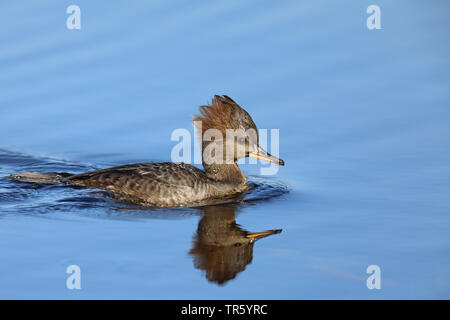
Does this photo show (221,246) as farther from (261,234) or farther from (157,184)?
(157,184)

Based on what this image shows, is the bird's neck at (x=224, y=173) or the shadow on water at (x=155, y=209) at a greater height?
the bird's neck at (x=224, y=173)

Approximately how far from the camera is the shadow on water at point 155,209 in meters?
8.72

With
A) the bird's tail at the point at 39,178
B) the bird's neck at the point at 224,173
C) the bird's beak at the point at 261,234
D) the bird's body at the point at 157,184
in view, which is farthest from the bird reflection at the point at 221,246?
the bird's tail at the point at 39,178

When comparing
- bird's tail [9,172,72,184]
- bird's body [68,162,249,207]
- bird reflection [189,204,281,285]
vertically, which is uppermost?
bird's tail [9,172,72,184]

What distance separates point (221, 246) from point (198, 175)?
7.60ft

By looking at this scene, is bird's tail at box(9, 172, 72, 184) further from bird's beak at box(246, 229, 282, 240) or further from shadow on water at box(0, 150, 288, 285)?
bird's beak at box(246, 229, 282, 240)

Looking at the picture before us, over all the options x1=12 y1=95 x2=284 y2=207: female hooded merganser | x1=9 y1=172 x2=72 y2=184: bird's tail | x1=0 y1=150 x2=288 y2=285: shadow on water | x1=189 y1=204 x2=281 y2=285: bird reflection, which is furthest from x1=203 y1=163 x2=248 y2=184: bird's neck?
x1=9 y1=172 x2=72 y2=184: bird's tail

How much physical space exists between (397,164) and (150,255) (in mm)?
4902

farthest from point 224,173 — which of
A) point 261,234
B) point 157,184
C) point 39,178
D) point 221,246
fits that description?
point 39,178

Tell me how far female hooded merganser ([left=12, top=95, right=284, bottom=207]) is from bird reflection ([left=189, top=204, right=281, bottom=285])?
2.25ft

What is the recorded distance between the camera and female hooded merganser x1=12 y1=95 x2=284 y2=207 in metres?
10.9

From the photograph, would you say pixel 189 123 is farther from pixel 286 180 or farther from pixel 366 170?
pixel 366 170

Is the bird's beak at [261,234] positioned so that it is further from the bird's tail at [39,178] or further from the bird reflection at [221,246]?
the bird's tail at [39,178]

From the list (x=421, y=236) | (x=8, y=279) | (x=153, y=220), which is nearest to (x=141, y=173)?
(x=153, y=220)
